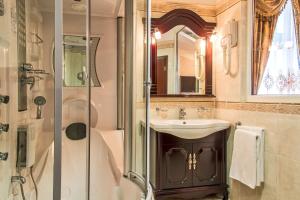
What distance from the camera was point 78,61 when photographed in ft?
7.22

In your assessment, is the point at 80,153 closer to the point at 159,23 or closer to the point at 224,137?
the point at 224,137

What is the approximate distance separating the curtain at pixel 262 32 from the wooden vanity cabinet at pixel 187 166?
2.51ft

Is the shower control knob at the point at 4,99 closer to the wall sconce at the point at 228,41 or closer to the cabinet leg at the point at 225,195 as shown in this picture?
the wall sconce at the point at 228,41

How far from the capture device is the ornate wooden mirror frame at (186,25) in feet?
10.1

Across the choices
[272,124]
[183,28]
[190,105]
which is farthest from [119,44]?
[272,124]

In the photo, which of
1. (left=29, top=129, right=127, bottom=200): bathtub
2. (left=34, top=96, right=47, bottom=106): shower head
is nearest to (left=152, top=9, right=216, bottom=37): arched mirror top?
(left=29, top=129, right=127, bottom=200): bathtub

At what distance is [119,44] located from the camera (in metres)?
2.55

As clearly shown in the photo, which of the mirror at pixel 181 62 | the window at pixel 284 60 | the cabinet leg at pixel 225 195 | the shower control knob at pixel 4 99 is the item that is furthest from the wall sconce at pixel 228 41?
the shower control knob at pixel 4 99

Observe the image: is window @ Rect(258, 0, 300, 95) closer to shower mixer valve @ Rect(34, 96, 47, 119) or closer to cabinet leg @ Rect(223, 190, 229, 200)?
cabinet leg @ Rect(223, 190, 229, 200)

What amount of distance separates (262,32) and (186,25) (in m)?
0.99

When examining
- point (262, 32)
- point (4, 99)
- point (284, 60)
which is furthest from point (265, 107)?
point (4, 99)

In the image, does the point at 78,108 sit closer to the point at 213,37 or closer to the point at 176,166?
the point at 176,166

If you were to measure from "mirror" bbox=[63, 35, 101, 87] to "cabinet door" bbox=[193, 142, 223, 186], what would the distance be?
1333 mm

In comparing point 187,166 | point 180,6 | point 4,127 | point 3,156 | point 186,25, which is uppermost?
point 180,6
